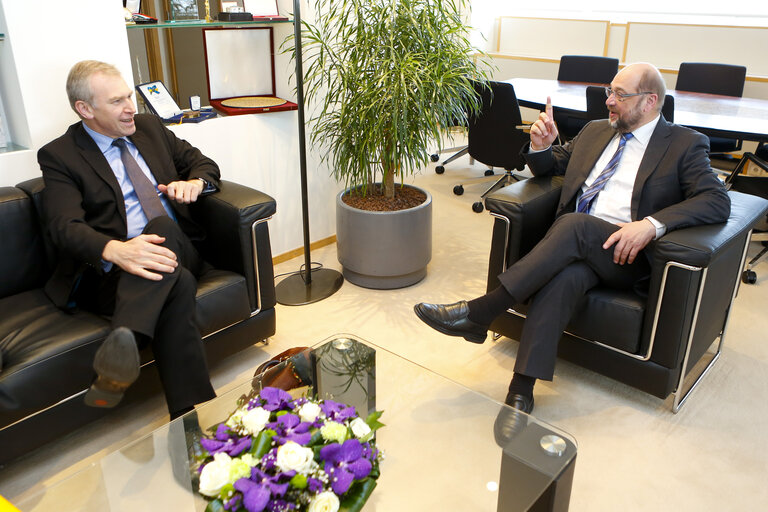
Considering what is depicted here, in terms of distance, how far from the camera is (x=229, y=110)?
313 centimetres

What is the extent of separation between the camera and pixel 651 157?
242 cm

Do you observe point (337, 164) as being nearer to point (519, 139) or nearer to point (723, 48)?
point (519, 139)

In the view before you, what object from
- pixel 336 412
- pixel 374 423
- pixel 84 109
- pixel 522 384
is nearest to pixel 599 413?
pixel 522 384

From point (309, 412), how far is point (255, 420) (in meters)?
0.12

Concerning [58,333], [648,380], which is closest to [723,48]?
[648,380]

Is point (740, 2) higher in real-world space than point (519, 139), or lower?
higher

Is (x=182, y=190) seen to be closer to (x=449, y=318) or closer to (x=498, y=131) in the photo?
(x=449, y=318)

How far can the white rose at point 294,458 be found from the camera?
4.23 feet

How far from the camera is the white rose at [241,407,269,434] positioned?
1430 mm

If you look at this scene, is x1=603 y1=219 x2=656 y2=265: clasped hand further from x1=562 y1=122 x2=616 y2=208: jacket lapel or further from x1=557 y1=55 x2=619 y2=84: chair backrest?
x1=557 y1=55 x2=619 y2=84: chair backrest

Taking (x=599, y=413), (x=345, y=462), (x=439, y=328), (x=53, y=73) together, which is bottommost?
(x=599, y=413)

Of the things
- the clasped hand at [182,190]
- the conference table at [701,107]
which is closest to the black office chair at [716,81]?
the conference table at [701,107]

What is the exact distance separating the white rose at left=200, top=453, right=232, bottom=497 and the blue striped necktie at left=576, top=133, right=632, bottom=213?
1.79 meters

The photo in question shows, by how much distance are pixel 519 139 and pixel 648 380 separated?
216cm
